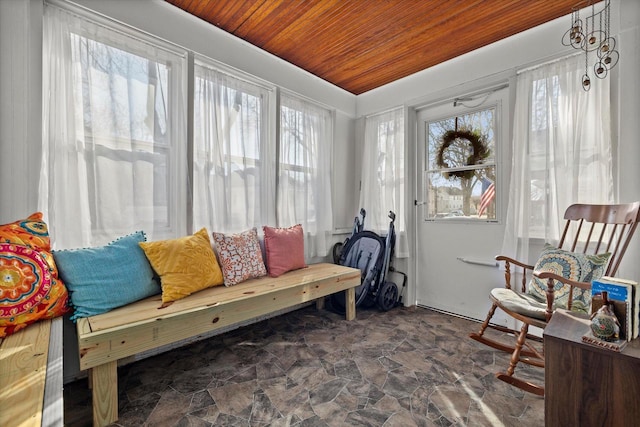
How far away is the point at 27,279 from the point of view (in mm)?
1313

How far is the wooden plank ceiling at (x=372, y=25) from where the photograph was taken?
2.07 metres

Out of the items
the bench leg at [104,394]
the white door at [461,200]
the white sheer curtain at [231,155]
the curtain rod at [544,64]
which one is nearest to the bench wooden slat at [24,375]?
the bench leg at [104,394]

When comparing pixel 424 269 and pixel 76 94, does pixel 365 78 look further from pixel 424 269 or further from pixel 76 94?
pixel 76 94

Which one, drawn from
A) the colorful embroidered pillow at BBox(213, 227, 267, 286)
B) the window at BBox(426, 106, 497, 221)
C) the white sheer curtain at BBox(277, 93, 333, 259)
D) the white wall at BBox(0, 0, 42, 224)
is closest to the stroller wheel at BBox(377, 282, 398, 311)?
the white sheer curtain at BBox(277, 93, 333, 259)

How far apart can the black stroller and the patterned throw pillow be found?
51.4 inches

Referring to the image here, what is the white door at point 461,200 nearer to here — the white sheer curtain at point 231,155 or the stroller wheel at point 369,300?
the stroller wheel at point 369,300

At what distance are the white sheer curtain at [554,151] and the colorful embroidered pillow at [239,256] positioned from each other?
2138 millimetres

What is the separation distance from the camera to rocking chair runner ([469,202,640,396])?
5.47ft

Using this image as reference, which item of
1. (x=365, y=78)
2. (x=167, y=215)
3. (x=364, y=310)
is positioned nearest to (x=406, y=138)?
(x=365, y=78)

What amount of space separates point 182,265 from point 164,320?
16.8 inches

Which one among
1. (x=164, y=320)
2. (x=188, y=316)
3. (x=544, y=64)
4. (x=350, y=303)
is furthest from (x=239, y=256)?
(x=544, y=64)

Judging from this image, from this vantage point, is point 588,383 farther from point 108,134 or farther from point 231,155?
point 108,134

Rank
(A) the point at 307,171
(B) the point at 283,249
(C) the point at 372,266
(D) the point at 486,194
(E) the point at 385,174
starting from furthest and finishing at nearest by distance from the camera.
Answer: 1. (E) the point at 385,174
2. (A) the point at 307,171
3. (C) the point at 372,266
4. (D) the point at 486,194
5. (B) the point at 283,249

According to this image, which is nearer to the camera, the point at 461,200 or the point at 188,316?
the point at 188,316
